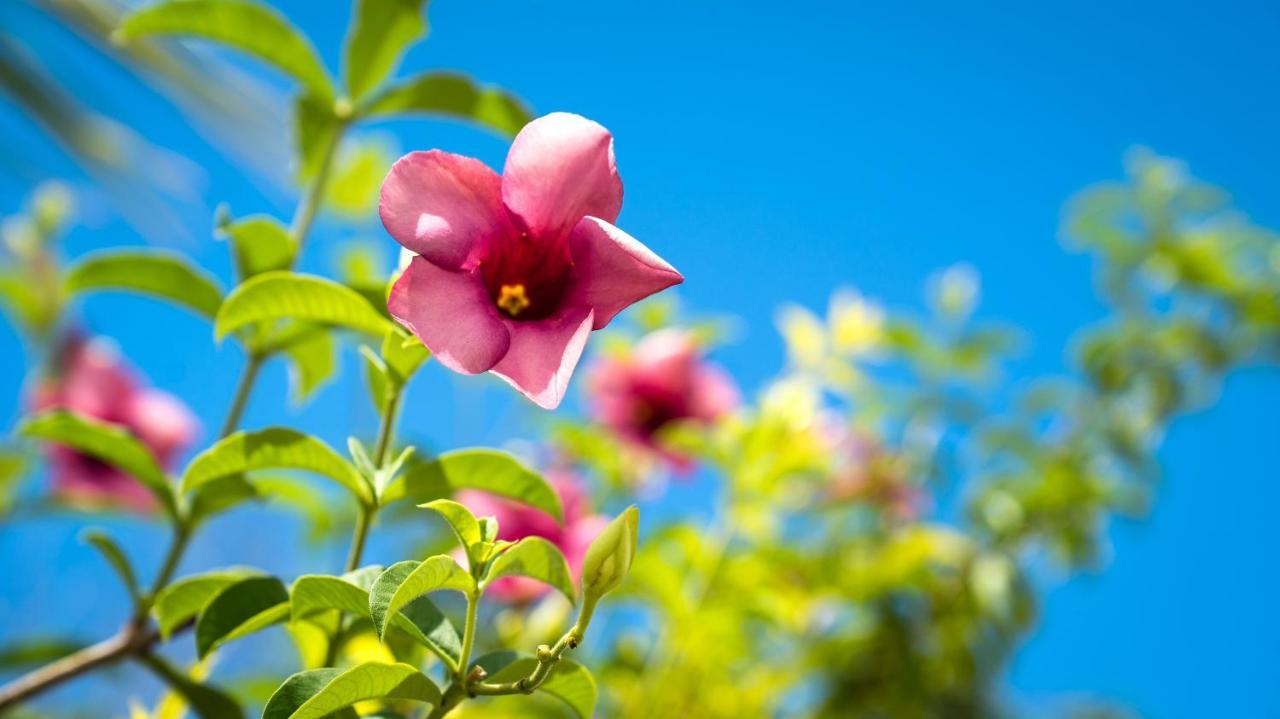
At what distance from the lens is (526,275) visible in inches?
18.5

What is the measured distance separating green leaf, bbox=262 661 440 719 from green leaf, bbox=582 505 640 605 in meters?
0.08

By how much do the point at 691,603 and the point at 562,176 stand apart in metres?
0.76

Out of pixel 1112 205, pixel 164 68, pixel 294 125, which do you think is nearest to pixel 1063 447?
pixel 1112 205

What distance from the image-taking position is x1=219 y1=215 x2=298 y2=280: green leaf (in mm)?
581

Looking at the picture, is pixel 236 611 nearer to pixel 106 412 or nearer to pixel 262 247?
pixel 262 247

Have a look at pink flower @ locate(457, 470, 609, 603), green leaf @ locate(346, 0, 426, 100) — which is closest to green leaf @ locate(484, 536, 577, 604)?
green leaf @ locate(346, 0, 426, 100)

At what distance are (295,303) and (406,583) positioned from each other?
0.18 meters

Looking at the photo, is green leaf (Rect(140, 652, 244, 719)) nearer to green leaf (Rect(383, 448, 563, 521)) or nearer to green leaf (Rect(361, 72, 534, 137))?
green leaf (Rect(383, 448, 563, 521))

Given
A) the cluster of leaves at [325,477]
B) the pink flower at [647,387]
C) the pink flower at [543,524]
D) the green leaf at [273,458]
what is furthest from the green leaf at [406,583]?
the pink flower at [647,387]

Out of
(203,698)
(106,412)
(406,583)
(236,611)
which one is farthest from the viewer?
(106,412)

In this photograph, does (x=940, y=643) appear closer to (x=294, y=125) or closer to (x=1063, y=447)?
(x=1063, y=447)

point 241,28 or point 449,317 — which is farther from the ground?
point 241,28

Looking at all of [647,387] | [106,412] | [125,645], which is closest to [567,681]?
[125,645]

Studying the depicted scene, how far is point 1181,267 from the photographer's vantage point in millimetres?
1575
